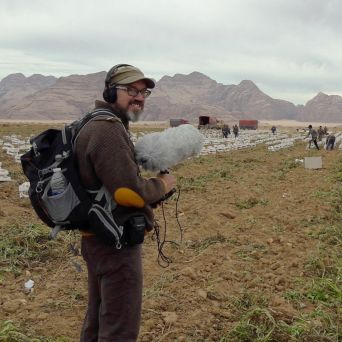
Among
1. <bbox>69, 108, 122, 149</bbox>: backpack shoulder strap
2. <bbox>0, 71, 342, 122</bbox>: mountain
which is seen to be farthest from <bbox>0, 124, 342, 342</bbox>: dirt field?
<bbox>0, 71, 342, 122</bbox>: mountain

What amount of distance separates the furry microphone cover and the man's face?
156 mm

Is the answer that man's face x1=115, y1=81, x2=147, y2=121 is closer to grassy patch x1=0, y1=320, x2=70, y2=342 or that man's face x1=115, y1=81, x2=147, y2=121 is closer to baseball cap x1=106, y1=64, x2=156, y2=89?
baseball cap x1=106, y1=64, x2=156, y2=89

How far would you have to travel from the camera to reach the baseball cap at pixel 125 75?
2.35 metres

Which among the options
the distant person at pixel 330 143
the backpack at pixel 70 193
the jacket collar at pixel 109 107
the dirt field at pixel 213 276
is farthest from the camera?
the distant person at pixel 330 143

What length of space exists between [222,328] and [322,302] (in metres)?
1.04

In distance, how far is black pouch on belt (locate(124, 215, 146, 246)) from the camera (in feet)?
7.54

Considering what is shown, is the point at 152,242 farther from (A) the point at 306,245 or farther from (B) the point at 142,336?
(B) the point at 142,336

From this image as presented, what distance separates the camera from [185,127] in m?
2.52

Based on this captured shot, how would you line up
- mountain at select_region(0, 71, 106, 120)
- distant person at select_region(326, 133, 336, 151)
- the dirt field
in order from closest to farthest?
the dirt field < distant person at select_region(326, 133, 336, 151) < mountain at select_region(0, 71, 106, 120)

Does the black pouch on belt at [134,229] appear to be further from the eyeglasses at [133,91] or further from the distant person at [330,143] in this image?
the distant person at [330,143]

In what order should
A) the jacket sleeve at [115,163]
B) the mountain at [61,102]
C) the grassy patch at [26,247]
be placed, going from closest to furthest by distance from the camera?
the jacket sleeve at [115,163], the grassy patch at [26,247], the mountain at [61,102]

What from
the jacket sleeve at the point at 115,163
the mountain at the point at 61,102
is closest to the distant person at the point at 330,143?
the jacket sleeve at the point at 115,163

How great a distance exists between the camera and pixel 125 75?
7.75ft

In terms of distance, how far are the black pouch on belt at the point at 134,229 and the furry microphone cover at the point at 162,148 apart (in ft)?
0.99
